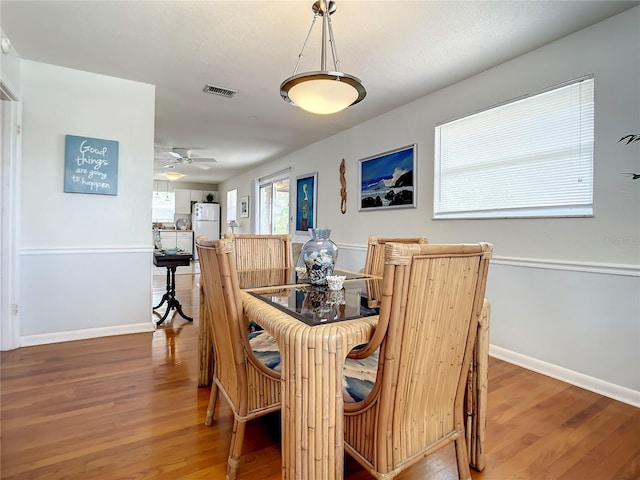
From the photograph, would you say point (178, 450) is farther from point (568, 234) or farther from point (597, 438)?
point (568, 234)

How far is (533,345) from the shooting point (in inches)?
96.7

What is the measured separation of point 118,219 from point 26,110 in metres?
1.10

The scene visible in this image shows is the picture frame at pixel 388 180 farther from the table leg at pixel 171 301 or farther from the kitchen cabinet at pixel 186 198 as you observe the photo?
the kitchen cabinet at pixel 186 198

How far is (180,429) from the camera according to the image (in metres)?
1.64

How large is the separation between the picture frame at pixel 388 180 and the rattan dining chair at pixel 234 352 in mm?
2578

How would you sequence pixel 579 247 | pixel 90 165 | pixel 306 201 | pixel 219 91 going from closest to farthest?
pixel 579 247, pixel 90 165, pixel 219 91, pixel 306 201

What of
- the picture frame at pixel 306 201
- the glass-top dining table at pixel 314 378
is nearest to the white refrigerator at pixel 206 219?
the picture frame at pixel 306 201

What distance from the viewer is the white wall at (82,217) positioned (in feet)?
9.09

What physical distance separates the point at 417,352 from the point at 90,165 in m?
3.21

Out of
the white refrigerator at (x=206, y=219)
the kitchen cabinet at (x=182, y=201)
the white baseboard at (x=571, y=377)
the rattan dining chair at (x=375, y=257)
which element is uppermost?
the kitchen cabinet at (x=182, y=201)

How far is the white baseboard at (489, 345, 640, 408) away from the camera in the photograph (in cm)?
198

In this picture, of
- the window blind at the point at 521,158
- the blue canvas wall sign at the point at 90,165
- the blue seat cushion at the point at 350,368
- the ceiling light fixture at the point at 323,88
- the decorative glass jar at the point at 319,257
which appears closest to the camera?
the blue seat cushion at the point at 350,368

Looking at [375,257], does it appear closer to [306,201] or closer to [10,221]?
[10,221]

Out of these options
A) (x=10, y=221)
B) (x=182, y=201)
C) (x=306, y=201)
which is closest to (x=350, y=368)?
(x=10, y=221)
